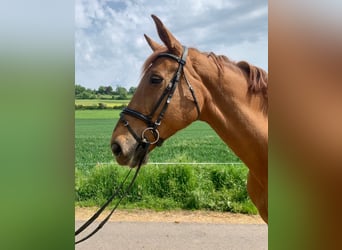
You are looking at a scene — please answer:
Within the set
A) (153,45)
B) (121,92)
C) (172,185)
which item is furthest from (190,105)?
(121,92)

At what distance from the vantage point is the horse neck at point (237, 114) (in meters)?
1.97

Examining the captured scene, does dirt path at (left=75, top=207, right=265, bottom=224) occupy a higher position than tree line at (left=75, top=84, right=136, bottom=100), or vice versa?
tree line at (left=75, top=84, right=136, bottom=100)

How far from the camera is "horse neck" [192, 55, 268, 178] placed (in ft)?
6.48

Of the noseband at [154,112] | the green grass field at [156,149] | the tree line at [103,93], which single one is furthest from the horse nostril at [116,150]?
the tree line at [103,93]

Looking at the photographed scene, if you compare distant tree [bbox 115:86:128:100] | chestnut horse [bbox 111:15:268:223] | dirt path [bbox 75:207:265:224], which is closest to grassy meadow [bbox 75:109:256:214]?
dirt path [bbox 75:207:265:224]

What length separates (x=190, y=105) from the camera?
2.02 metres

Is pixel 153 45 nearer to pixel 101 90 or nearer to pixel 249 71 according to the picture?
pixel 249 71

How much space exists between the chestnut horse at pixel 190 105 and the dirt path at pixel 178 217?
3.13 metres

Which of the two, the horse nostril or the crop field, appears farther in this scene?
the crop field

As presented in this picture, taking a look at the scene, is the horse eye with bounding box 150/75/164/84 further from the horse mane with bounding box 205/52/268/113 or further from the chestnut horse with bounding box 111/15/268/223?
the horse mane with bounding box 205/52/268/113
